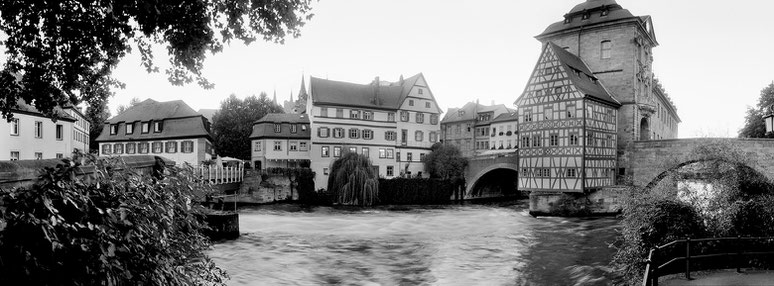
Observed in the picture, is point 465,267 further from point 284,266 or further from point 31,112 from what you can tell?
point 31,112

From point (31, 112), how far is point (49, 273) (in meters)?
30.9

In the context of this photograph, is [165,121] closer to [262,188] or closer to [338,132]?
[262,188]

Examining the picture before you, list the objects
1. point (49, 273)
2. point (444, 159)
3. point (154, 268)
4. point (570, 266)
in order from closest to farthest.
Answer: point (49, 273), point (154, 268), point (570, 266), point (444, 159)

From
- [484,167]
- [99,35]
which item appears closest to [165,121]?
[484,167]

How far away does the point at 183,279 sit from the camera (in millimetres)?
4750

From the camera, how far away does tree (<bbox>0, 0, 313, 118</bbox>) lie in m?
6.71

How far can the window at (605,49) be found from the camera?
115 feet

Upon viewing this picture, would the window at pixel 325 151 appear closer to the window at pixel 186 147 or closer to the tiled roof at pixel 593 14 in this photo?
the window at pixel 186 147

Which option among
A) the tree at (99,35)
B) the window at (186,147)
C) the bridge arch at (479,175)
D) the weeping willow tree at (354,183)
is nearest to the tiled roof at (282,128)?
the window at (186,147)

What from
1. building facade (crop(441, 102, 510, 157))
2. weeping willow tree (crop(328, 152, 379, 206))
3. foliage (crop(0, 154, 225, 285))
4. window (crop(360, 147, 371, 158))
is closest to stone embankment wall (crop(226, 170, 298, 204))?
weeping willow tree (crop(328, 152, 379, 206))

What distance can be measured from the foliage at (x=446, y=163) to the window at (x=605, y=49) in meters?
15.0

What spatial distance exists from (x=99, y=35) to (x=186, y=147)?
1493 inches

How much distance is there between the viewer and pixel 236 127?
5553 cm

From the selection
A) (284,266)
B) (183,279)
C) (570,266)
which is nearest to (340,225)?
(284,266)
